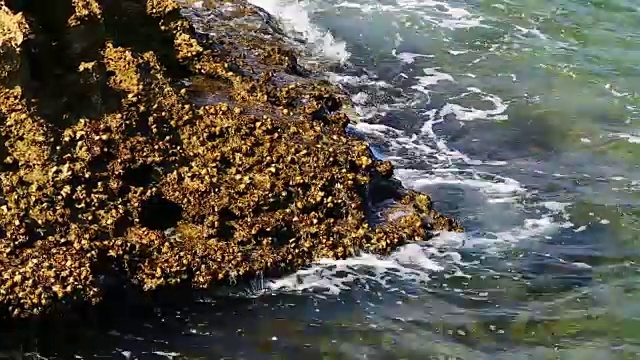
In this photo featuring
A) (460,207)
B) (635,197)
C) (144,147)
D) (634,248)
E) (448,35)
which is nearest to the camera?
(144,147)

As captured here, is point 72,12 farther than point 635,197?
No

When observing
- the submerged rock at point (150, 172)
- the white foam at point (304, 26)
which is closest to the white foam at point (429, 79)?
the white foam at point (304, 26)

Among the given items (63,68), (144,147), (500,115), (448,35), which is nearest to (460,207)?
(500,115)

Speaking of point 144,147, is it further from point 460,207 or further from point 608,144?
point 608,144

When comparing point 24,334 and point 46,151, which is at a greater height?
point 46,151

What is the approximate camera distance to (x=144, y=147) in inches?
287

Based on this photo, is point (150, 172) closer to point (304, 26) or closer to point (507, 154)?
point (507, 154)

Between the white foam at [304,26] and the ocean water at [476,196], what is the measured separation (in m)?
0.04

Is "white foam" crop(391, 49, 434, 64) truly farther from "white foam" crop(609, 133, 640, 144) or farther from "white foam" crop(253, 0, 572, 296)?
"white foam" crop(609, 133, 640, 144)

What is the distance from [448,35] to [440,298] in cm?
818

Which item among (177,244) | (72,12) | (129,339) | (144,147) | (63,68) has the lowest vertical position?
(129,339)

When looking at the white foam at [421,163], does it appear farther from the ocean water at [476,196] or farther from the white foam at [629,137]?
the white foam at [629,137]

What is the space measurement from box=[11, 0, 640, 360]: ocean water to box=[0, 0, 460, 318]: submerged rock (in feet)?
1.23

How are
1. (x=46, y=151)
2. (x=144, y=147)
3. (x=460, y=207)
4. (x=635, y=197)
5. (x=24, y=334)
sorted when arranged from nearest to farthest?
1. (x=24, y=334)
2. (x=46, y=151)
3. (x=144, y=147)
4. (x=460, y=207)
5. (x=635, y=197)
